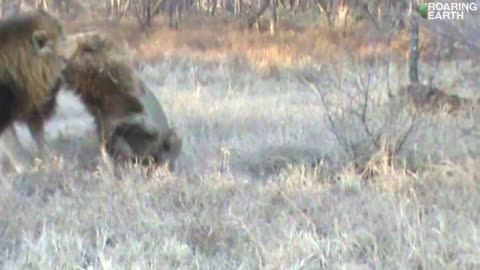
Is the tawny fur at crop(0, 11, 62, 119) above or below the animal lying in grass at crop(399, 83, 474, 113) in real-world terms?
above

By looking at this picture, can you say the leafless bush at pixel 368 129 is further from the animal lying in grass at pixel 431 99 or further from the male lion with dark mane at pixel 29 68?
the male lion with dark mane at pixel 29 68

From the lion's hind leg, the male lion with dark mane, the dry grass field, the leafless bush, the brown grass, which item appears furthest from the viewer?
the brown grass

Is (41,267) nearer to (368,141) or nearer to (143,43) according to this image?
(368,141)

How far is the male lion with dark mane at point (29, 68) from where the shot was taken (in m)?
5.93

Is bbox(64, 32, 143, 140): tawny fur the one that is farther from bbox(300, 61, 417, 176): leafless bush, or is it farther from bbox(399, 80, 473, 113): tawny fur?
bbox(399, 80, 473, 113): tawny fur

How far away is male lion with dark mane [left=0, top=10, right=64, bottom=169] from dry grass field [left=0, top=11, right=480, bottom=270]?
36 centimetres

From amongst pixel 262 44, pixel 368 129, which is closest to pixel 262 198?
pixel 368 129

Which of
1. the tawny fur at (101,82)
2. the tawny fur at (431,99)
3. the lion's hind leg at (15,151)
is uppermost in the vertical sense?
the tawny fur at (101,82)

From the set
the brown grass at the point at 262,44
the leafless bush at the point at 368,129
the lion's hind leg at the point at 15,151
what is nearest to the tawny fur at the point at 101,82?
the lion's hind leg at the point at 15,151

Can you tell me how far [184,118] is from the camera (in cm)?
827

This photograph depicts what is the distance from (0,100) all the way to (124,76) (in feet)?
3.07

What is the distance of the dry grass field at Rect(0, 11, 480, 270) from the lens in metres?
4.35

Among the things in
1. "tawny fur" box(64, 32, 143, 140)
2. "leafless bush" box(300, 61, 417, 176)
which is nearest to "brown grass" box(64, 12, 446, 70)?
"leafless bush" box(300, 61, 417, 176)

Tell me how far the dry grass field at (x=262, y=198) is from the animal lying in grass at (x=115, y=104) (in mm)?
208
